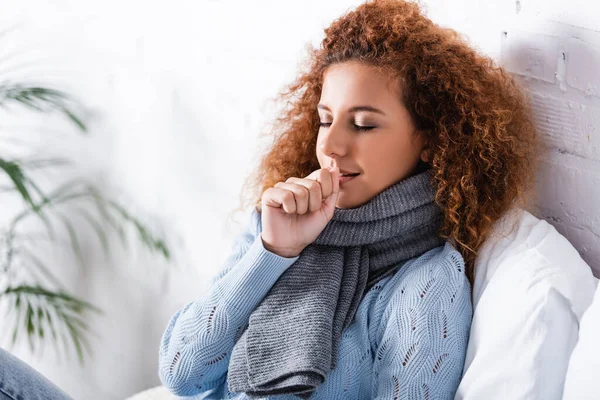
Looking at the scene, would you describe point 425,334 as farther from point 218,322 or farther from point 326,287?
point 218,322

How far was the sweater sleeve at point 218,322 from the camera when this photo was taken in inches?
47.8

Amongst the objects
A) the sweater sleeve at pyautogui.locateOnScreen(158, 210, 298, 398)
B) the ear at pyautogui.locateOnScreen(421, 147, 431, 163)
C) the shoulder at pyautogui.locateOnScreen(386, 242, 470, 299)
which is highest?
the ear at pyautogui.locateOnScreen(421, 147, 431, 163)

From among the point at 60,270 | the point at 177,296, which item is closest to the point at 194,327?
the point at 177,296

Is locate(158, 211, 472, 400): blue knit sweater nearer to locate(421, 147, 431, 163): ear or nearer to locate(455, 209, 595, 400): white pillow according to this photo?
locate(455, 209, 595, 400): white pillow

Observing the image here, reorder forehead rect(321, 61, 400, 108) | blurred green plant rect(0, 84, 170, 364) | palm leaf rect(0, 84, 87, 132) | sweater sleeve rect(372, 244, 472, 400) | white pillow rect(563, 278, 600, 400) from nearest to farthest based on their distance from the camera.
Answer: white pillow rect(563, 278, 600, 400)
sweater sleeve rect(372, 244, 472, 400)
forehead rect(321, 61, 400, 108)
palm leaf rect(0, 84, 87, 132)
blurred green plant rect(0, 84, 170, 364)

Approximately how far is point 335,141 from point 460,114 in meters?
0.20

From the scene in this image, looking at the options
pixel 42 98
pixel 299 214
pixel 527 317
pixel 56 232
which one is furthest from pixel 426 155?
pixel 56 232

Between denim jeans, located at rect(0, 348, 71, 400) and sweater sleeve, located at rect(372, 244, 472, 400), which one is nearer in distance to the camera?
sweater sleeve, located at rect(372, 244, 472, 400)

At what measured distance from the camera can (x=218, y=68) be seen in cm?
179

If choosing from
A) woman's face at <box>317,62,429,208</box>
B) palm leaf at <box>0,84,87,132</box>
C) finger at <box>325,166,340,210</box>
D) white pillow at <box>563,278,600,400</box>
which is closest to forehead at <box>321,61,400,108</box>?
woman's face at <box>317,62,429,208</box>

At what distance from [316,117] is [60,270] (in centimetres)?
125

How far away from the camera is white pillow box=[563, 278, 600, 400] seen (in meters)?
0.92

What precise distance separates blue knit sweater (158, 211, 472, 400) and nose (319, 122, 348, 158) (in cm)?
18

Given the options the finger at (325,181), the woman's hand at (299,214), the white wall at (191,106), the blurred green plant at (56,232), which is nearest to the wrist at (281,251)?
the woman's hand at (299,214)
